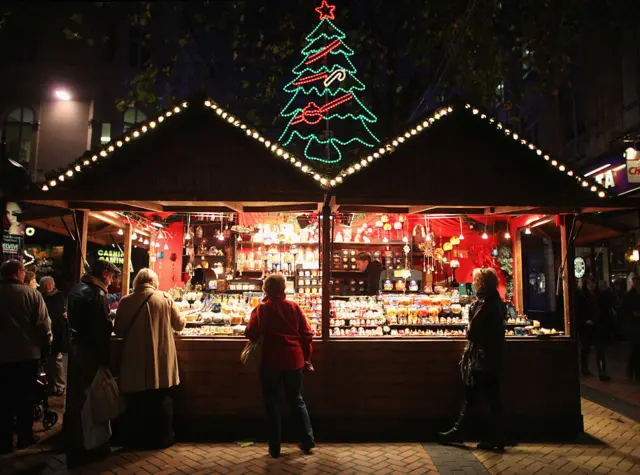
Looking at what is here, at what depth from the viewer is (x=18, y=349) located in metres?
5.24

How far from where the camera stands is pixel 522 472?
4715mm

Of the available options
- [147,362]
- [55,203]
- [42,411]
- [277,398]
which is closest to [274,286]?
[277,398]

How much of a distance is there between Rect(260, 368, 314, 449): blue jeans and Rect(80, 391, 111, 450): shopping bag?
6.13 feet

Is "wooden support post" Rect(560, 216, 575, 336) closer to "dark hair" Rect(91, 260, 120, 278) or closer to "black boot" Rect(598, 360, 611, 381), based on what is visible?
"black boot" Rect(598, 360, 611, 381)

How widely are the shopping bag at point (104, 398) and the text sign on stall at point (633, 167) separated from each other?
10.9 metres

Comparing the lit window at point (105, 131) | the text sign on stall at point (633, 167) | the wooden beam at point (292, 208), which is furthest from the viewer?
the lit window at point (105, 131)

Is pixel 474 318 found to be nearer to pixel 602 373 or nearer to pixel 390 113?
pixel 602 373

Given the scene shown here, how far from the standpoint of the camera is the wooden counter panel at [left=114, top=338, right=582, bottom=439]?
5.84 meters

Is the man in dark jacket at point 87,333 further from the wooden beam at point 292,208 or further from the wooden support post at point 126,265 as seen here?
the wooden support post at point 126,265

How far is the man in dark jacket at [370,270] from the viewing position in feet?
37.4

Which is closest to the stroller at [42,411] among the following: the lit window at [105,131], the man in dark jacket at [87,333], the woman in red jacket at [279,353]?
the man in dark jacket at [87,333]

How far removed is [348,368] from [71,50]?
61.2ft

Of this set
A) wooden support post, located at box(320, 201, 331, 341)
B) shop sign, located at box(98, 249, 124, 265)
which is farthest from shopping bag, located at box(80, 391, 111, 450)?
shop sign, located at box(98, 249, 124, 265)

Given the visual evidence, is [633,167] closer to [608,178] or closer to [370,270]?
[608,178]
